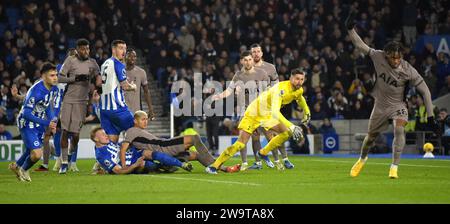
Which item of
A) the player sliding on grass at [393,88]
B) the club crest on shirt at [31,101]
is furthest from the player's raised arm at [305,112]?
the club crest on shirt at [31,101]

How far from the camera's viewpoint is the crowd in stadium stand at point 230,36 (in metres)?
30.5

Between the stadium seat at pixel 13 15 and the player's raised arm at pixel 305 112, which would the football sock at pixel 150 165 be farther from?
the stadium seat at pixel 13 15

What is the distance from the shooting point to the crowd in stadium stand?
30.5 m

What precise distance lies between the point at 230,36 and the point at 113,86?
1539 centimetres

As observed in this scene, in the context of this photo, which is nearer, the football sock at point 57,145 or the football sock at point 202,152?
the football sock at point 202,152

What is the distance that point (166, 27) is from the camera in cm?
3303

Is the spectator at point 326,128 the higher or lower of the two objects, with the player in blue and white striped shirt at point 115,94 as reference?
lower

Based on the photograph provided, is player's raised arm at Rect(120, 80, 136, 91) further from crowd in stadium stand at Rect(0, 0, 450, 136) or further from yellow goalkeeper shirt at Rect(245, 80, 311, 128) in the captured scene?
crowd in stadium stand at Rect(0, 0, 450, 136)

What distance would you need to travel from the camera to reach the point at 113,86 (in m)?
18.2

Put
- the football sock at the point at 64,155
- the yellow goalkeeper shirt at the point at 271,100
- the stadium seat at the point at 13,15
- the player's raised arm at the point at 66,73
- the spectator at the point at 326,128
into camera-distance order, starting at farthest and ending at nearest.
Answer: the stadium seat at the point at 13,15 < the spectator at the point at 326,128 < the player's raised arm at the point at 66,73 < the football sock at the point at 64,155 < the yellow goalkeeper shirt at the point at 271,100

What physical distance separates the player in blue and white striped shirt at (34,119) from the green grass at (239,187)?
1.10 ft

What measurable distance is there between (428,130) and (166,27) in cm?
1030

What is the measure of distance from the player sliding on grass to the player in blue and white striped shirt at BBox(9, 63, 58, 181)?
18.0 feet

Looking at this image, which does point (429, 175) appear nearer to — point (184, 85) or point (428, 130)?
point (428, 130)
